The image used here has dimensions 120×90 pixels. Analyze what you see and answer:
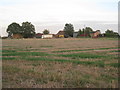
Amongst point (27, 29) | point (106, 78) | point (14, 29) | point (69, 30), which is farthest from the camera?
point (69, 30)

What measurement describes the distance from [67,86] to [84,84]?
0.59 metres

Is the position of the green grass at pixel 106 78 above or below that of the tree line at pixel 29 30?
below

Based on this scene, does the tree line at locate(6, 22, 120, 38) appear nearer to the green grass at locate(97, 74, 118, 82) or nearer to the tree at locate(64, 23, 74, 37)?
the tree at locate(64, 23, 74, 37)

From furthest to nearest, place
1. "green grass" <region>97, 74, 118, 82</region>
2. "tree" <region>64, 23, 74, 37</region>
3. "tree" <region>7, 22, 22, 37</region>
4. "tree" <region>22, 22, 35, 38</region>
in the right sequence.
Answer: "tree" <region>64, 23, 74, 37</region> < "tree" <region>7, 22, 22, 37</region> < "tree" <region>22, 22, 35, 38</region> < "green grass" <region>97, 74, 118, 82</region>

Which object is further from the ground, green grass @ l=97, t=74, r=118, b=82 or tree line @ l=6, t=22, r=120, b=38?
tree line @ l=6, t=22, r=120, b=38

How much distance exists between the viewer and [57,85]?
512cm

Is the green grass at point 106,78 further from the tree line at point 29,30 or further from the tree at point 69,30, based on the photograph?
the tree at point 69,30

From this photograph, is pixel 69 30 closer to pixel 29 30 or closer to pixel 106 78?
pixel 29 30

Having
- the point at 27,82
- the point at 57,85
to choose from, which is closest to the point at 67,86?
the point at 57,85

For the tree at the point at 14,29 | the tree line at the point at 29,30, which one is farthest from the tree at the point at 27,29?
the tree at the point at 14,29

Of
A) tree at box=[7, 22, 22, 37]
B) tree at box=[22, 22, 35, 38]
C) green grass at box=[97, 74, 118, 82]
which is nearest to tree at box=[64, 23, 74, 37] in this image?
tree at box=[22, 22, 35, 38]

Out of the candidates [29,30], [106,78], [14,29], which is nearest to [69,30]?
[29,30]

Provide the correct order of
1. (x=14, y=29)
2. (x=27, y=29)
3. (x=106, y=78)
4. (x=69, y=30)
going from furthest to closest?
(x=69, y=30)
(x=14, y=29)
(x=27, y=29)
(x=106, y=78)

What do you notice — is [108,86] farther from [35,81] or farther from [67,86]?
[35,81]
